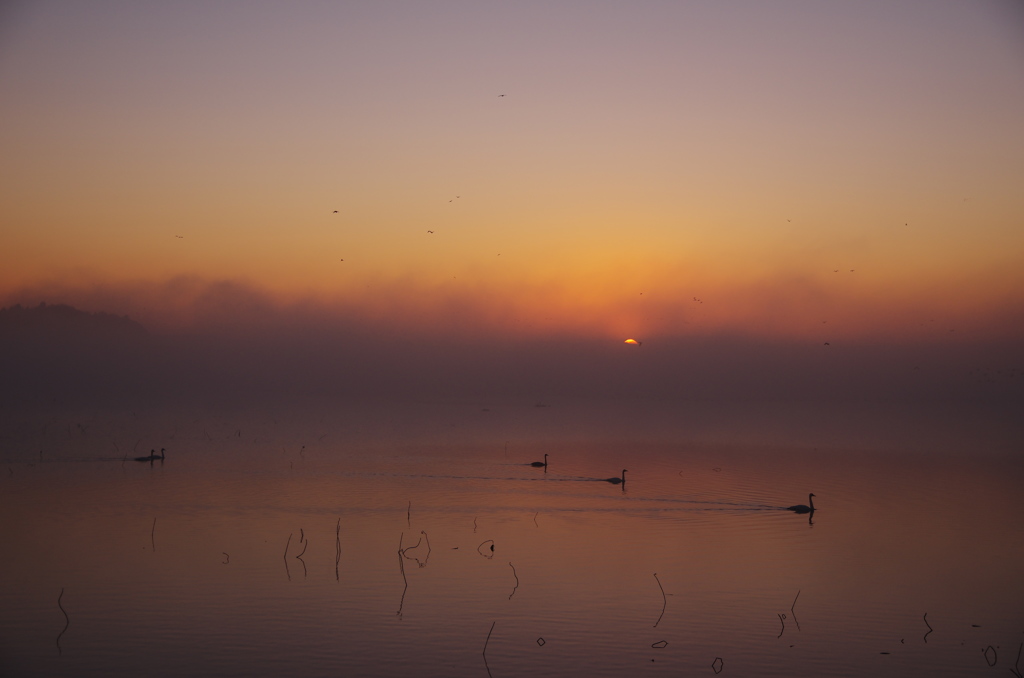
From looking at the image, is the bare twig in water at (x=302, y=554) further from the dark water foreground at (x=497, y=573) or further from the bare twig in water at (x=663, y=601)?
the bare twig in water at (x=663, y=601)

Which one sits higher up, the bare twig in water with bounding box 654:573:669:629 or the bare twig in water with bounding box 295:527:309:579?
the bare twig in water with bounding box 295:527:309:579

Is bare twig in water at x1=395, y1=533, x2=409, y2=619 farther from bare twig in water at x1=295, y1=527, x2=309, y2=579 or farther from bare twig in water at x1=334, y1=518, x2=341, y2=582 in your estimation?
bare twig in water at x1=295, y1=527, x2=309, y2=579

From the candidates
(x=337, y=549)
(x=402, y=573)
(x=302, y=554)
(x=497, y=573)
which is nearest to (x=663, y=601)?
(x=497, y=573)

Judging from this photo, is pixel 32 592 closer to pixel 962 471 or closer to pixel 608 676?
pixel 608 676

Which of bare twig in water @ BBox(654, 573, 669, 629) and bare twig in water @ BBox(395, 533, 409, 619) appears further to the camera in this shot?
bare twig in water @ BBox(395, 533, 409, 619)

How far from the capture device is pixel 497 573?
57.4 feet

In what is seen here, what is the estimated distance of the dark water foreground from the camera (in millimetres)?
12680

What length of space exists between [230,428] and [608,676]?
63772mm

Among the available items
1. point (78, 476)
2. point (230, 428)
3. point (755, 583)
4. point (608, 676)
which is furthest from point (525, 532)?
point (230, 428)

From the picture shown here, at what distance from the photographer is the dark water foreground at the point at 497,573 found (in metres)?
12.7

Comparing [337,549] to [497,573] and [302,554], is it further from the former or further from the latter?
[497,573]

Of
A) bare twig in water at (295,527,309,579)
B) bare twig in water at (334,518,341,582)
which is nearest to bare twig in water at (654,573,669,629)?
bare twig in water at (334,518,341,582)

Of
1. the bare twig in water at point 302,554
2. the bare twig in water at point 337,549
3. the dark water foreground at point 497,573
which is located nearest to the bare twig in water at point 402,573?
the dark water foreground at point 497,573

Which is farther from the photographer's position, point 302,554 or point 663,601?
point 302,554
